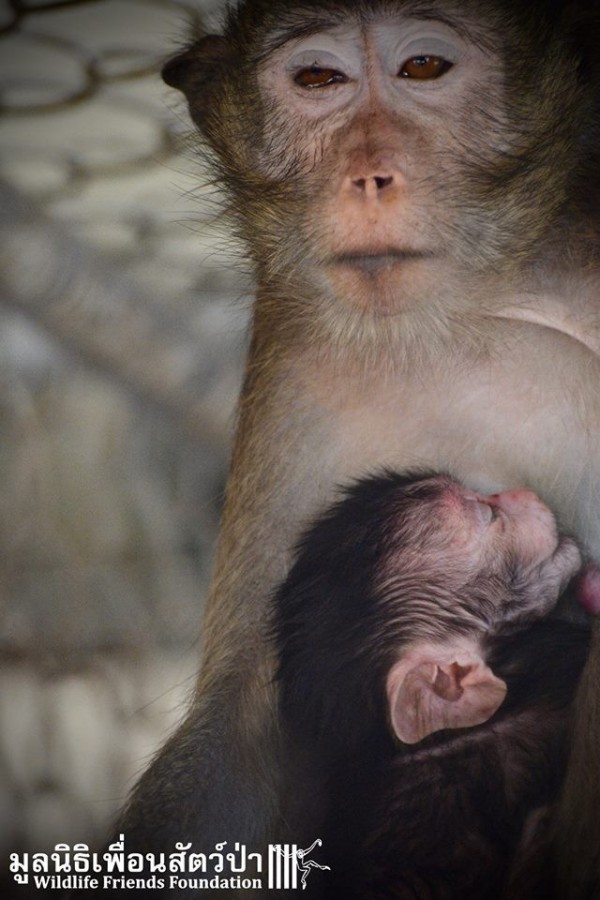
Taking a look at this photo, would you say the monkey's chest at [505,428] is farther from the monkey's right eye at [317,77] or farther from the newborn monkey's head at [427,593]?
the monkey's right eye at [317,77]

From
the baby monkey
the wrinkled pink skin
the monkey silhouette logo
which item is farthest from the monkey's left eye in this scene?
the monkey silhouette logo

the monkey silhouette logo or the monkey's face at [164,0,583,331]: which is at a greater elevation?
the monkey's face at [164,0,583,331]

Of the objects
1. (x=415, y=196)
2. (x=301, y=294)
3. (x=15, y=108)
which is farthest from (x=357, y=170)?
(x=15, y=108)

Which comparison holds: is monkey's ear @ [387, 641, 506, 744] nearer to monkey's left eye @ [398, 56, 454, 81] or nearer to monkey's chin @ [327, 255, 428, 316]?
monkey's chin @ [327, 255, 428, 316]

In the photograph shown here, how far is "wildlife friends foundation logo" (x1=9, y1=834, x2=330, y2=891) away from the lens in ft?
5.94

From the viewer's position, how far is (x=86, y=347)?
2023 mm

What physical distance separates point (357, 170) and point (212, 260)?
37 cm

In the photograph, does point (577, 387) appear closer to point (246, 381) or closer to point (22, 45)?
point (246, 381)

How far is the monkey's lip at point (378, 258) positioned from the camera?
1672 millimetres

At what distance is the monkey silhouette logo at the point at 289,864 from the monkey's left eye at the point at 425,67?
1.23m

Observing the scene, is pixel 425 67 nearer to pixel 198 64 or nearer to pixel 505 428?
pixel 198 64

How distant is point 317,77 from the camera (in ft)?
5.73

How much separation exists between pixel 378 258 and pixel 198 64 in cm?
52

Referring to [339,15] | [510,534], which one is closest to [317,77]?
[339,15]
